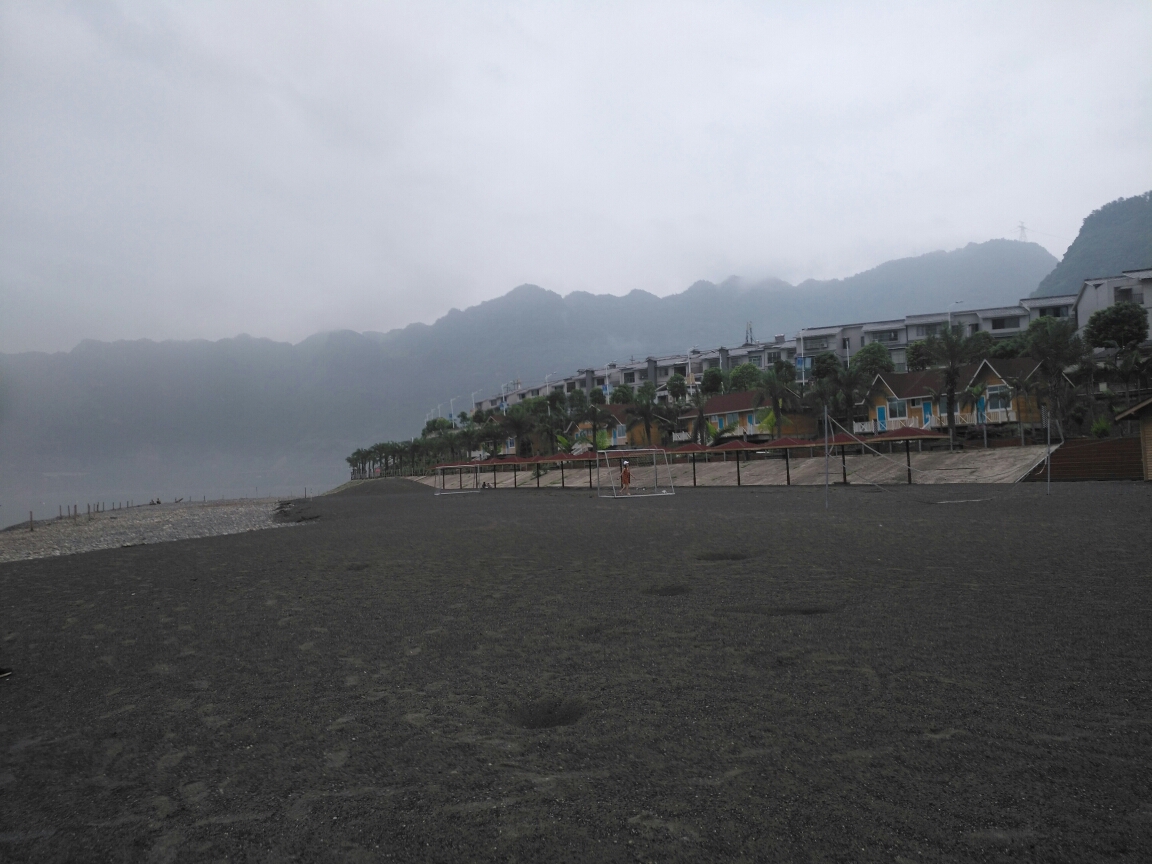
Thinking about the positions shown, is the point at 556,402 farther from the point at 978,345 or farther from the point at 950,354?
the point at 950,354

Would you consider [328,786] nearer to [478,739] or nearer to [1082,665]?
[478,739]

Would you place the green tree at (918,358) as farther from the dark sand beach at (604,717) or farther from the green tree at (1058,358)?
the dark sand beach at (604,717)

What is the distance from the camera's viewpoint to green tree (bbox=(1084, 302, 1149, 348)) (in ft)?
204

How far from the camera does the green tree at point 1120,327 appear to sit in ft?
204

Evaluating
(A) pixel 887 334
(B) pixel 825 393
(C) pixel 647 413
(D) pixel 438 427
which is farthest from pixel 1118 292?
(D) pixel 438 427

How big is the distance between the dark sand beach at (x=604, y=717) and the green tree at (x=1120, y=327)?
64.3 meters

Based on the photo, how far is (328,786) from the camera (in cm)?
465

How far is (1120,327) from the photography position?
204 feet

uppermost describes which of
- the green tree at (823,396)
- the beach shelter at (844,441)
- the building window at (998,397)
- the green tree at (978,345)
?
the green tree at (978,345)

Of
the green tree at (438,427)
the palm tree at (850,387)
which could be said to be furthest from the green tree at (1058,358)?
the green tree at (438,427)

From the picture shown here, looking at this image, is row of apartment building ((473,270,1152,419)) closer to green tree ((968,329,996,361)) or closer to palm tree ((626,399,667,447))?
green tree ((968,329,996,361))

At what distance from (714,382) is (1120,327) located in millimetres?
46998

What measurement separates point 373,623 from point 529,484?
68000mm

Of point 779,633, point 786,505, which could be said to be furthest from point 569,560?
point 786,505
